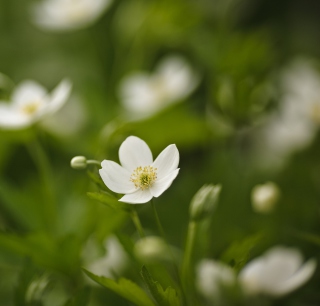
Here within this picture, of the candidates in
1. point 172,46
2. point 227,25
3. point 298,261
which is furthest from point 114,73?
point 298,261

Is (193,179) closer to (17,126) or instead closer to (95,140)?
(95,140)

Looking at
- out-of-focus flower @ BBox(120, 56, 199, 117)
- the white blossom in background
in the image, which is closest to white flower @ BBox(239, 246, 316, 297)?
the white blossom in background

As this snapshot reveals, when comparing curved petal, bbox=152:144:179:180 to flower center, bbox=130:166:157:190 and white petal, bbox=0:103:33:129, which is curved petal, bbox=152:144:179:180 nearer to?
flower center, bbox=130:166:157:190

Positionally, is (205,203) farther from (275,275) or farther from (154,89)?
(154,89)

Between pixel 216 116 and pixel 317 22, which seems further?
pixel 317 22

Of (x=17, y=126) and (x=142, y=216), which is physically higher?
(x=17, y=126)

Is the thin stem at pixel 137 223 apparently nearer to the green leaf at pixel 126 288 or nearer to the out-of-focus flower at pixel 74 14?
the green leaf at pixel 126 288

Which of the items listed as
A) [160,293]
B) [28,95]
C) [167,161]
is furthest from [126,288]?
[28,95]
